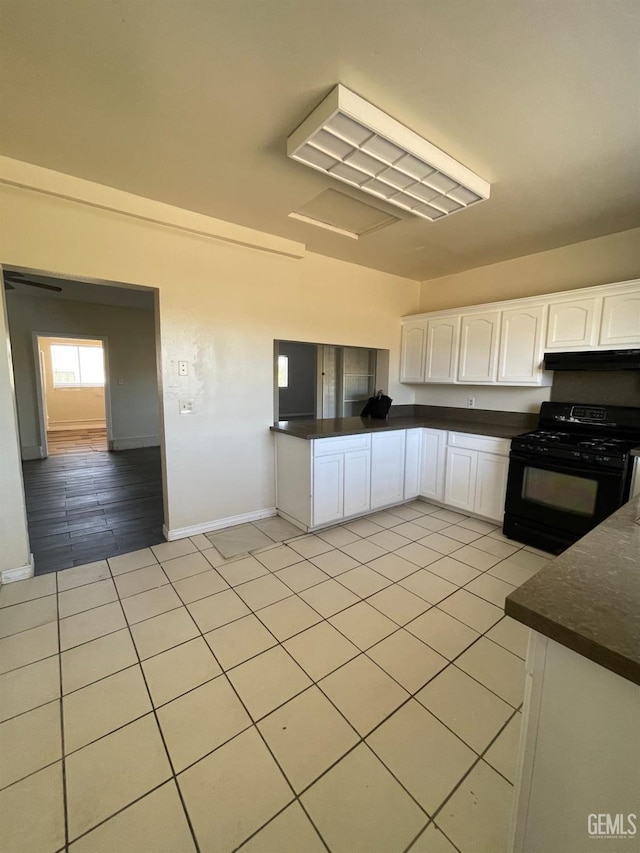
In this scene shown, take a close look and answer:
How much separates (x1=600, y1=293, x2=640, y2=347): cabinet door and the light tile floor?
1.97 m

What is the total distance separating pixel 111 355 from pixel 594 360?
7063 millimetres

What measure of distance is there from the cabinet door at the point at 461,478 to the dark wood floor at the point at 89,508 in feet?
9.02

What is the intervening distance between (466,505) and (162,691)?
2.88 meters

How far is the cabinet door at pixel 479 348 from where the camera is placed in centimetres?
346

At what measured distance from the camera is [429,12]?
1.20 metres

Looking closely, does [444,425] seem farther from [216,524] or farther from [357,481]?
[216,524]

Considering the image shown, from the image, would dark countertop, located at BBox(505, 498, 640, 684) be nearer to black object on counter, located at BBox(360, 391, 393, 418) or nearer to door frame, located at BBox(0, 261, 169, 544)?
door frame, located at BBox(0, 261, 169, 544)

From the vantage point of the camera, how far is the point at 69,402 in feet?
29.6

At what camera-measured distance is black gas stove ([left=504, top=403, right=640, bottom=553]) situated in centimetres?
244

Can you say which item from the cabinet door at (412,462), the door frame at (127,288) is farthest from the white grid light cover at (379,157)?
the cabinet door at (412,462)

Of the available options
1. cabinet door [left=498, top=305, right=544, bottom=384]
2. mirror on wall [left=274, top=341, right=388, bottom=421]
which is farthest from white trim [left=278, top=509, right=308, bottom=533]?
cabinet door [left=498, top=305, right=544, bottom=384]

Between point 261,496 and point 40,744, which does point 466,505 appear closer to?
point 261,496

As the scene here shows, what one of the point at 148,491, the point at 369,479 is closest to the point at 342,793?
the point at 369,479

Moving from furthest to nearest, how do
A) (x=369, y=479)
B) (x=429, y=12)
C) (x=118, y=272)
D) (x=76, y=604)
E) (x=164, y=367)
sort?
1. (x=369, y=479)
2. (x=164, y=367)
3. (x=118, y=272)
4. (x=76, y=604)
5. (x=429, y=12)
